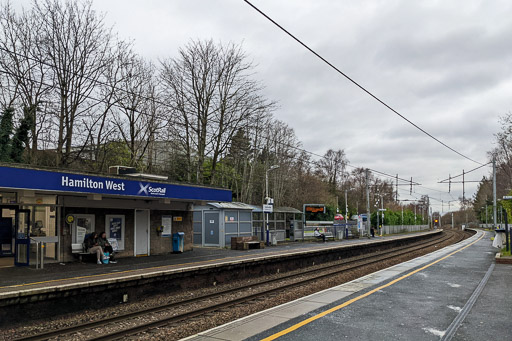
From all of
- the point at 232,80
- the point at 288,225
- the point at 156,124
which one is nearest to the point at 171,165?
the point at 156,124

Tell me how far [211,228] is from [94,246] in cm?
1073

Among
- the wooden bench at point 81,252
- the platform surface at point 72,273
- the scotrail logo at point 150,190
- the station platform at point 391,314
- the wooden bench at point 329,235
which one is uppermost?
the scotrail logo at point 150,190

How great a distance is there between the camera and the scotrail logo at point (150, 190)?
16734mm

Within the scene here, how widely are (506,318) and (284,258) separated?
1139 cm

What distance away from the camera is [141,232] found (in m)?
19.3

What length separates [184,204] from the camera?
2180cm

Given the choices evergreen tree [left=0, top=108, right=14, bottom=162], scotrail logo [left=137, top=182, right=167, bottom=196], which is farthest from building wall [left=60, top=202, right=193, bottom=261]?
evergreen tree [left=0, top=108, right=14, bottom=162]

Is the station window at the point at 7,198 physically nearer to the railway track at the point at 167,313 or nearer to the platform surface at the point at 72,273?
the platform surface at the point at 72,273

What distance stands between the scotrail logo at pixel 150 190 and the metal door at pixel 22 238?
399cm

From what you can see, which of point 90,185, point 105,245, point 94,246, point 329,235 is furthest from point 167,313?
point 329,235

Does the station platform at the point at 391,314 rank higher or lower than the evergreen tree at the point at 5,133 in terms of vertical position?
lower

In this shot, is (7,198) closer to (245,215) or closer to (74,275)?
(74,275)

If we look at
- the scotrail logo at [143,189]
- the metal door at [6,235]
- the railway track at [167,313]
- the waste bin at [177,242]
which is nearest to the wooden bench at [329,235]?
the waste bin at [177,242]

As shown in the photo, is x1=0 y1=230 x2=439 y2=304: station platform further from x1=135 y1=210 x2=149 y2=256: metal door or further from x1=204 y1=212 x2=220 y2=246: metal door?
x1=204 y1=212 x2=220 y2=246: metal door
